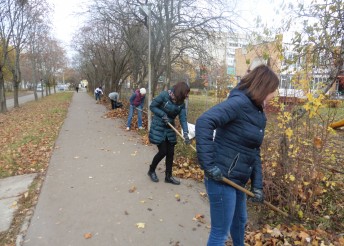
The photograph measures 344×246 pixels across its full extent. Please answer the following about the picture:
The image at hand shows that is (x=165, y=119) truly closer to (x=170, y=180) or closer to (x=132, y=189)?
(x=170, y=180)

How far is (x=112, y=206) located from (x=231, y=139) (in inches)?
101

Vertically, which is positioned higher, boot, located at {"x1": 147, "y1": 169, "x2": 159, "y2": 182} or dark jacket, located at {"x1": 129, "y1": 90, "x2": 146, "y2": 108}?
dark jacket, located at {"x1": 129, "y1": 90, "x2": 146, "y2": 108}

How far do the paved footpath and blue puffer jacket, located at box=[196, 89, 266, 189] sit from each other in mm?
1455

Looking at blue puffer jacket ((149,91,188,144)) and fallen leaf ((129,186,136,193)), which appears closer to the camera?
blue puffer jacket ((149,91,188,144))

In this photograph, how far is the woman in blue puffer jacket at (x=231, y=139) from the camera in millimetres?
2182

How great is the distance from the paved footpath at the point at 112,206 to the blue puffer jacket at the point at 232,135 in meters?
1.45

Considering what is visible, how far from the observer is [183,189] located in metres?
4.84

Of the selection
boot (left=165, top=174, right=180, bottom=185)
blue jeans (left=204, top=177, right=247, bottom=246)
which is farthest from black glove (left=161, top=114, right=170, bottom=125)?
blue jeans (left=204, top=177, right=247, bottom=246)

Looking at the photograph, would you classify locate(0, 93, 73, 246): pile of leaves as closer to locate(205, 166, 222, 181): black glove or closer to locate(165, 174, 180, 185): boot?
locate(165, 174, 180, 185): boot

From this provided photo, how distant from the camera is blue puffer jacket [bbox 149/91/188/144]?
4527 mm

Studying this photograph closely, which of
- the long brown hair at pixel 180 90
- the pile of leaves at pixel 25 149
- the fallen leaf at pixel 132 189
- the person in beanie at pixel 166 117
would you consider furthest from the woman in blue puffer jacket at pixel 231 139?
the pile of leaves at pixel 25 149

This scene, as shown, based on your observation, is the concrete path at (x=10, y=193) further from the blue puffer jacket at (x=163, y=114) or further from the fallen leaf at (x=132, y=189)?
the blue puffer jacket at (x=163, y=114)

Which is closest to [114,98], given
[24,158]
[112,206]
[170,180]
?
[24,158]

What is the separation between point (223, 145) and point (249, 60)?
7.27 ft
